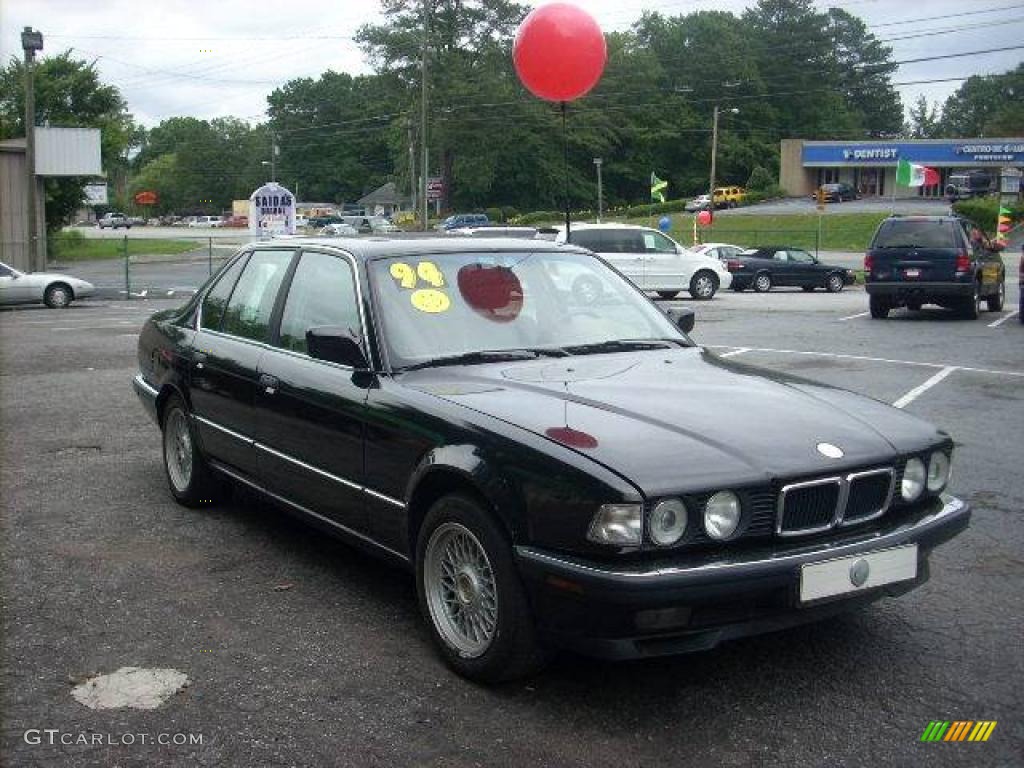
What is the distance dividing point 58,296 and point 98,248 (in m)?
32.0

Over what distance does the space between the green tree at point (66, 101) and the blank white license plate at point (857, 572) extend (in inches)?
1755

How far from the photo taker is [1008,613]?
4.48 metres

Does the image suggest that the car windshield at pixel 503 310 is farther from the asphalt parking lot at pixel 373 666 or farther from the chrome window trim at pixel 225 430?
the chrome window trim at pixel 225 430

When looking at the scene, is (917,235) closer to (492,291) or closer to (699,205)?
(492,291)

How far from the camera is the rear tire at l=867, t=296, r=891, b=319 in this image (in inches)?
735

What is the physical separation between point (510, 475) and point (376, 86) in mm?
82772

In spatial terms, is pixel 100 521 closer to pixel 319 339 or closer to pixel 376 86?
pixel 319 339

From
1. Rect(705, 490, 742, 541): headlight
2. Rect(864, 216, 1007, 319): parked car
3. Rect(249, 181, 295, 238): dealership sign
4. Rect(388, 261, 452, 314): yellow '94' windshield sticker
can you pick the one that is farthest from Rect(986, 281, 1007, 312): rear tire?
Rect(705, 490, 742, 541): headlight

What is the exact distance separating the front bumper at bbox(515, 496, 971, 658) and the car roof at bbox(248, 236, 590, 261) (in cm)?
188

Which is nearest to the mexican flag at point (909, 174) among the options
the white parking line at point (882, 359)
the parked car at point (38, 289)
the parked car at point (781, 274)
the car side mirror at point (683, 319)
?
the parked car at point (781, 274)

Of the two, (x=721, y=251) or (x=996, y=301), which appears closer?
(x=996, y=301)

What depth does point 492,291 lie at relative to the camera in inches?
191

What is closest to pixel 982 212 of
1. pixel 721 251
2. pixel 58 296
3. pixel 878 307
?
pixel 721 251

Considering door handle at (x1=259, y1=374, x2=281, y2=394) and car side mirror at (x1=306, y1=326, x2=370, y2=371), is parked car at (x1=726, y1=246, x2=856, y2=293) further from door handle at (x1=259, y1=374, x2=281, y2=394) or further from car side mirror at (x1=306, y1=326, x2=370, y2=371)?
car side mirror at (x1=306, y1=326, x2=370, y2=371)
